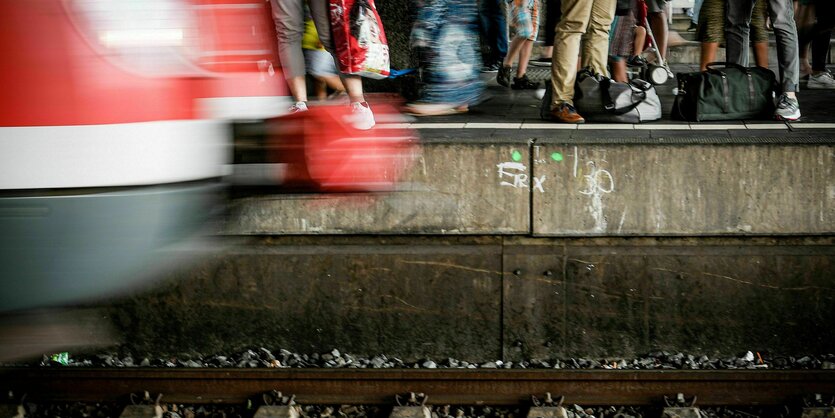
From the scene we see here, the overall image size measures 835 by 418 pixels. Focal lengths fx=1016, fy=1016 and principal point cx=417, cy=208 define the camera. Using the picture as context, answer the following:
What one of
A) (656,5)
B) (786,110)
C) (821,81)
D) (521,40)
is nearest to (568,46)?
(786,110)

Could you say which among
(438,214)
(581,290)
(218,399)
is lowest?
(218,399)

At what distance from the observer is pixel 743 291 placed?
541 centimetres

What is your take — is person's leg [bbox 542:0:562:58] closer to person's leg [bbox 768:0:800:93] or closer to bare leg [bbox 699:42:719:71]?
bare leg [bbox 699:42:719:71]

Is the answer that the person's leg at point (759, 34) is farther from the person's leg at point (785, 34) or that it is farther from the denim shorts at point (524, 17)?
the denim shorts at point (524, 17)

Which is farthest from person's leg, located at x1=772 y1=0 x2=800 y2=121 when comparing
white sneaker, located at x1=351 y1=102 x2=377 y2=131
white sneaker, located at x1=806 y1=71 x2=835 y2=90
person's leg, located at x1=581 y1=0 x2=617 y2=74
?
white sneaker, located at x1=351 y1=102 x2=377 y2=131

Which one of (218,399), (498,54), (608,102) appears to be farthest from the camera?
(498,54)

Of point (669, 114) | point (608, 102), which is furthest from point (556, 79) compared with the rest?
point (669, 114)

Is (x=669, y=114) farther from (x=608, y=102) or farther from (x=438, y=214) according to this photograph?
(x=438, y=214)

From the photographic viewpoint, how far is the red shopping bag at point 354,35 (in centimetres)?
606

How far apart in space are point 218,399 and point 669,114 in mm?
3816

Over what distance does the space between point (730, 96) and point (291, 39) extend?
2.87m

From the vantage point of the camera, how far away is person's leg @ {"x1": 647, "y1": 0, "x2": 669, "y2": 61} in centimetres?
941

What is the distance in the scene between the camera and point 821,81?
8758mm

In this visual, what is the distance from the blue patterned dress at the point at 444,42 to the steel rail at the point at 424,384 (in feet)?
9.35
